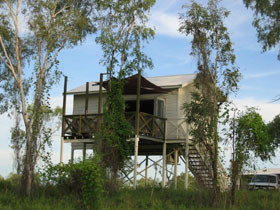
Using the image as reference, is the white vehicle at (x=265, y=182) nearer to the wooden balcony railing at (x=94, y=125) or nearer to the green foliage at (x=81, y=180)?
the wooden balcony railing at (x=94, y=125)

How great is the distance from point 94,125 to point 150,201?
21.6ft

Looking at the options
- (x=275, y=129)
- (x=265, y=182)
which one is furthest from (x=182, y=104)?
(x=275, y=129)

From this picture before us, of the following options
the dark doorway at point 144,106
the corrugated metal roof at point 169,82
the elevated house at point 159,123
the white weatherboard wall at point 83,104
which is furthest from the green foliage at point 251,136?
the white weatherboard wall at point 83,104

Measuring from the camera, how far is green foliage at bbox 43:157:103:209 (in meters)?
17.2

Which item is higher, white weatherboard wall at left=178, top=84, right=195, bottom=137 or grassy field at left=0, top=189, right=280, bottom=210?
white weatherboard wall at left=178, top=84, right=195, bottom=137

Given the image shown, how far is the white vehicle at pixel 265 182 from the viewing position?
2449 centimetres

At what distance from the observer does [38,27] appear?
72.5ft

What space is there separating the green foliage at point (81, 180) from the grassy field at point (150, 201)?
362mm

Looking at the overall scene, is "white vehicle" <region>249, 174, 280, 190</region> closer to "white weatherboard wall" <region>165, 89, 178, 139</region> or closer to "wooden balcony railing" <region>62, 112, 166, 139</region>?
"white weatherboard wall" <region>165, 89, 178, 139</region>

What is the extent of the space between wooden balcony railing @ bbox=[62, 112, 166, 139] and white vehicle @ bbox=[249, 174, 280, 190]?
488cm

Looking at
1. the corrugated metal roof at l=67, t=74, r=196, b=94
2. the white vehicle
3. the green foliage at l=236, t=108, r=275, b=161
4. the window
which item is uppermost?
the corrugated metal roof at l=67, t=74, r=196, b=94

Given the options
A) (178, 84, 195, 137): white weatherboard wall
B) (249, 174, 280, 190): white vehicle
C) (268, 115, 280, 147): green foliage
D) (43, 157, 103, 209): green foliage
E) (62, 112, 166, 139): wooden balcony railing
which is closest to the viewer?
(43, 157, 103, 209): green foliage

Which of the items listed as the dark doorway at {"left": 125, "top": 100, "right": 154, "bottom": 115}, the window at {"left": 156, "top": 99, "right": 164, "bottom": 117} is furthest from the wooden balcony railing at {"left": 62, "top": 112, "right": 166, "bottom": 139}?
the dark doorway at {"left": 125, "top": 100, "right": 154, "bottom": 115}

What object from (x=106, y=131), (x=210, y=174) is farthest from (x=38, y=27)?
(x=210, y=174)
